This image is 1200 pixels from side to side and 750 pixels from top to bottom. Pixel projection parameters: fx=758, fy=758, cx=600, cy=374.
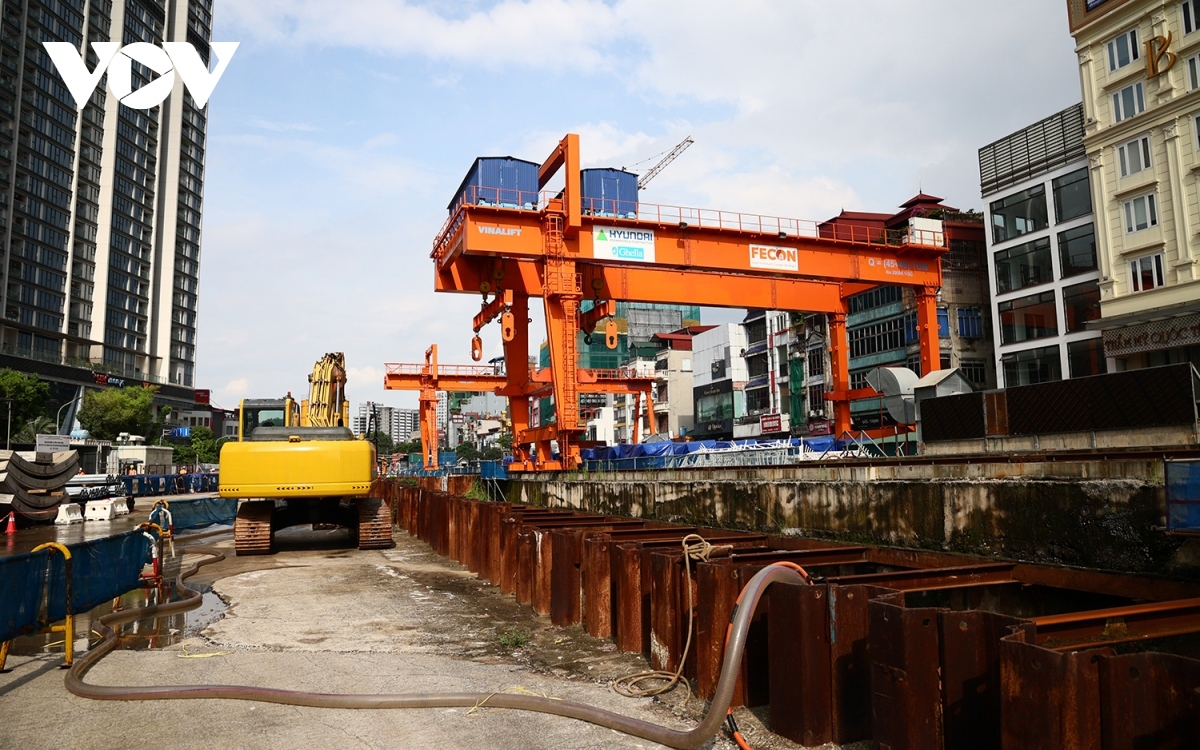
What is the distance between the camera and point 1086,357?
109 ft

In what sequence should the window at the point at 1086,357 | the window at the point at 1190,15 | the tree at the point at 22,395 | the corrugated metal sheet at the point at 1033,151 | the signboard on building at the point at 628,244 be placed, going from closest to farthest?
the signboard on building at the point at 628,244
the window at the point at 1190,15
the window at the point at 1086,357
the corrugated metal sheet at the point at 1033,151
the tree at the point at 22,395

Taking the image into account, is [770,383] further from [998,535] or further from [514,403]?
[998,535]

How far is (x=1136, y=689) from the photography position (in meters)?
2.98

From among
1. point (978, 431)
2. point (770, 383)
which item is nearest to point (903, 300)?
point (770, 383)

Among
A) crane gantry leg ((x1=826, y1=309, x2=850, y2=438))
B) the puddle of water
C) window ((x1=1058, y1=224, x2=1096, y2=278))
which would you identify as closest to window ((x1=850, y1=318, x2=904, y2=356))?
window ((x1=1058, y1=224, x2=1096, y2=278))

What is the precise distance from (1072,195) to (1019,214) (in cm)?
318

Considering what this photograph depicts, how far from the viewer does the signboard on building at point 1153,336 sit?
26.8 meters

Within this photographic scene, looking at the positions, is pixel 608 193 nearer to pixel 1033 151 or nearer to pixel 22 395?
pixel 1033 151

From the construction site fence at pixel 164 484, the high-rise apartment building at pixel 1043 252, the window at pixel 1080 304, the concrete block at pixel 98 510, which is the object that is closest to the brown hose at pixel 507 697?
the concrete block at pixel 98 510

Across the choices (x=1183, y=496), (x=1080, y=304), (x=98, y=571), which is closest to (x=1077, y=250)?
(x=1080, y=304)

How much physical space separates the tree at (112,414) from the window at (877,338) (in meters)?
67.6

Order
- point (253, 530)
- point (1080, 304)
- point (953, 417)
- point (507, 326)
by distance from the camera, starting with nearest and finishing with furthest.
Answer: point (253, 530) → point (953, 417) → point (507, 326) → point (1080, 304)

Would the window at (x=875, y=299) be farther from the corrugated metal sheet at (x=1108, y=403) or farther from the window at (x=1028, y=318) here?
the corrugated metal sheet at (x=1108, y=403)

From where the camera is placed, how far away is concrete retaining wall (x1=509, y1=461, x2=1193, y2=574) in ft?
18.0
